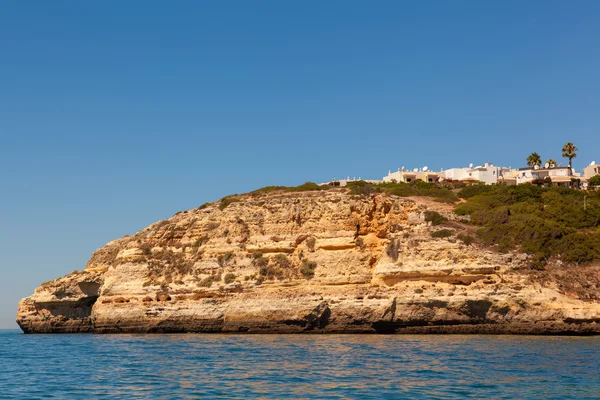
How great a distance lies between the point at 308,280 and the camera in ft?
131

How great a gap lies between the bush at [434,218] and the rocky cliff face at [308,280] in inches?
16.7

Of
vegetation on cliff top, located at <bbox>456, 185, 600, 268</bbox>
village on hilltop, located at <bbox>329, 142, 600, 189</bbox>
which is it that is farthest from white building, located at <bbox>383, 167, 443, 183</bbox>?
vegetation on cliff top, located at <bbox>456, 185, 600, 268</bbox>

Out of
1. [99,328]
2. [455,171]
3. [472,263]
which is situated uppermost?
[455,171]

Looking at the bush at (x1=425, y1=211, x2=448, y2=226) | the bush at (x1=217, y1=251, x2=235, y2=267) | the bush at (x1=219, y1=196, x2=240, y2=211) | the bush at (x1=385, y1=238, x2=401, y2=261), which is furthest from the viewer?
the bush at (x1=219, y1=196, x2=240, y2=211)

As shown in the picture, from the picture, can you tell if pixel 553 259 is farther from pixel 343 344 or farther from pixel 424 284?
pixel 343 344

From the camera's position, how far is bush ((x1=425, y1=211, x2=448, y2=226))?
Result: 129 ft

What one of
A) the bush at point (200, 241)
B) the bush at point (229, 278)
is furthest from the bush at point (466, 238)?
the bush at point (200, 241)

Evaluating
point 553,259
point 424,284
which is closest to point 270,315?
point 424,284

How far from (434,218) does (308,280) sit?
785 cm

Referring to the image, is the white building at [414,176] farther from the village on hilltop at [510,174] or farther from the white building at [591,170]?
the white building at [591,170]

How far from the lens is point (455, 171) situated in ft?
232

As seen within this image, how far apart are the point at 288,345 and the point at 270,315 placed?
27.6ft

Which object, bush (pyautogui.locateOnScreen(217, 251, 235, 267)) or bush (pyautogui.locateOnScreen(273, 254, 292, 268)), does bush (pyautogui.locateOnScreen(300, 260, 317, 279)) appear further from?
bush (pyautogui.locateOnScreen(217, 251, 235, 267))

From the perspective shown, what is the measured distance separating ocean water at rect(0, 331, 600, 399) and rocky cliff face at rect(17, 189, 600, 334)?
239 centimetres
